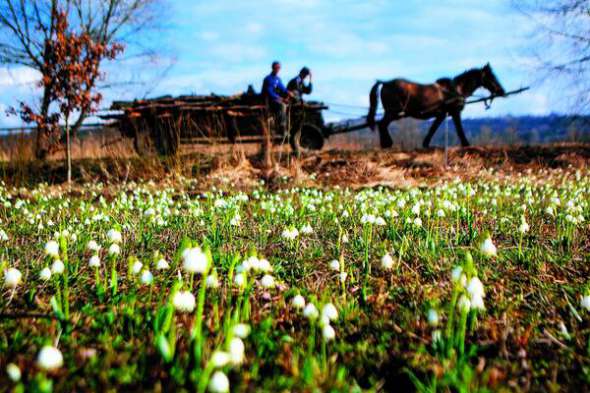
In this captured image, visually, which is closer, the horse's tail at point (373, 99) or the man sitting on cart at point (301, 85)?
the man sitting on cart at point (301, 85)

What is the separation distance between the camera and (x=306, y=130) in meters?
14.2

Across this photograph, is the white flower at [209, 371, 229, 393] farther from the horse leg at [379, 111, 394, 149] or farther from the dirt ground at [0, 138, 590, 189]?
the horse leg at [379, 111, 394, 149]

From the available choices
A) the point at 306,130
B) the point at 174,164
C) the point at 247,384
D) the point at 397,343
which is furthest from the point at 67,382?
the point at 306,130

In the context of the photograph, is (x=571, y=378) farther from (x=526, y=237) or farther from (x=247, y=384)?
(x=526, y=237)

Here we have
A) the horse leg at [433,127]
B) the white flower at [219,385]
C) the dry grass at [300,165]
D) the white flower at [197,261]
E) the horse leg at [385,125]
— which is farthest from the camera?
the horse leg at [385,125]

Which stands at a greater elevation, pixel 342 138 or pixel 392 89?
pixel 392 89

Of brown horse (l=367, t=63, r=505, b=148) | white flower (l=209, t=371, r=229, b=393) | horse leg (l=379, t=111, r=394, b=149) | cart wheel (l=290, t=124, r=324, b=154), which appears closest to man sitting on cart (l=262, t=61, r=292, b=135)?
cart wheel (l=290, t=124, r=324, b=154)

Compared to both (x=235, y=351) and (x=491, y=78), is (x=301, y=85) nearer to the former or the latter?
(x=491, y=78)

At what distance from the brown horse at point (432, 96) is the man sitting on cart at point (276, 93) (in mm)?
4314

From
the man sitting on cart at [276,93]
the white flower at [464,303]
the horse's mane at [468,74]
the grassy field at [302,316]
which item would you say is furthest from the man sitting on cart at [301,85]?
the white flower at [464,303]

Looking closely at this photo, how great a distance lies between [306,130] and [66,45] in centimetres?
732

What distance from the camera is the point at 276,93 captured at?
11633 millimetres

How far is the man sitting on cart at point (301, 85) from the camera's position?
12.6 metres

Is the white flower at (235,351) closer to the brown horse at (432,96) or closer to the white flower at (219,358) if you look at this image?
the white flower at (219,358)
